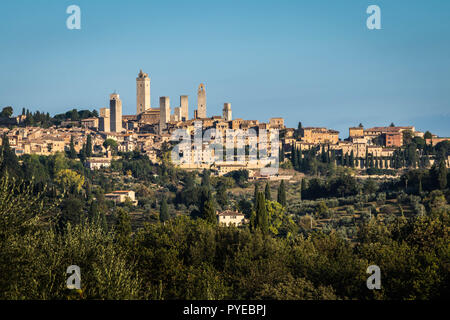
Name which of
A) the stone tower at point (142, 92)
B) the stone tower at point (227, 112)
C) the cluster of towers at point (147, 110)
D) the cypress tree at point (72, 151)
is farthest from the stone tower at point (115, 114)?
the cypress tree at point (72, 151)

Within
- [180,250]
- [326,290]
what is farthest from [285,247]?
[326,290]

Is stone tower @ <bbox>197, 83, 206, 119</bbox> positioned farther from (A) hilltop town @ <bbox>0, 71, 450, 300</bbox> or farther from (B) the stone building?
(B) the stone building

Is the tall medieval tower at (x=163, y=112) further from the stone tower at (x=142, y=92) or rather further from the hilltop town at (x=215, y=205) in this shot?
the stone tower at (x=142, y=92)

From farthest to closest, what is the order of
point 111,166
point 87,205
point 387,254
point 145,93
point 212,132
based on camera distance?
point 145,93 → point 212,132 → point 111,166 → point 87,205 → point 387,254

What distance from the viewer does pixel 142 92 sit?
101938 millimetres

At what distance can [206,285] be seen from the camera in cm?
1861

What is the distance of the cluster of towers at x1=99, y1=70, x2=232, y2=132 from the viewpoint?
91688 mm

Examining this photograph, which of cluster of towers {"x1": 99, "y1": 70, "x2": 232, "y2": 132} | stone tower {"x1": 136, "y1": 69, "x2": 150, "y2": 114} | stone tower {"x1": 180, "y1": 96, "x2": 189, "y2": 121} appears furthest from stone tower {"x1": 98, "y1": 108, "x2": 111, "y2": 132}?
stone tower {"x1": 180, "y1": 96, "x2": 189, "y2": 121}

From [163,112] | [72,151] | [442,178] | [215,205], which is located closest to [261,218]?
[215,205]

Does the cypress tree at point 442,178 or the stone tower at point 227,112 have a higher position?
the stone tower at point 227,112

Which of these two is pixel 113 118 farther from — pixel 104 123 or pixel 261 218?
pixel 261 218

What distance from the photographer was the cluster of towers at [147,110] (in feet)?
301

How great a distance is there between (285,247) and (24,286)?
1159 cm
